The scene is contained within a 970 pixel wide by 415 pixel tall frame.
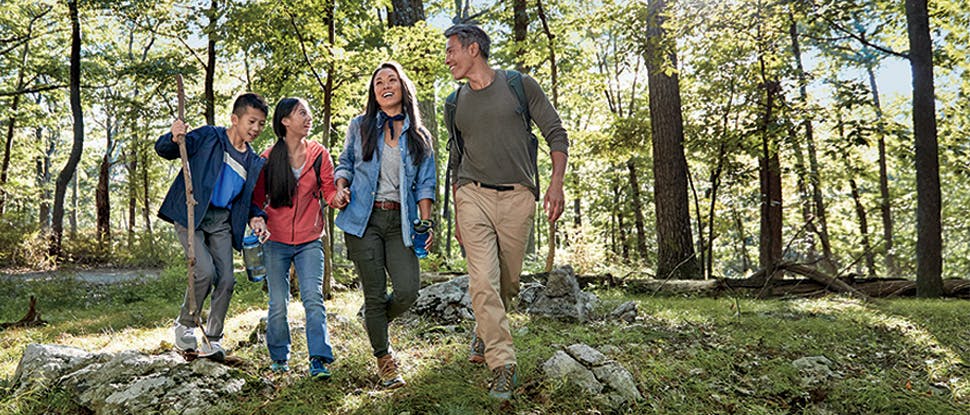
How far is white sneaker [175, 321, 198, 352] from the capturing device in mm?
3752

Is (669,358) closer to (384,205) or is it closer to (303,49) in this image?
(384,205)

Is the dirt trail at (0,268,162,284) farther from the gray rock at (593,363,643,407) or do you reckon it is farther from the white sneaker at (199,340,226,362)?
the gray rock at (593,363,643,407)

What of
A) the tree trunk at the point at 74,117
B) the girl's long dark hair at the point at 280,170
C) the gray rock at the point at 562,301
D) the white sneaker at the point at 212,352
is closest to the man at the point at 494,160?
the girl's long dark hair at the point at 280,170

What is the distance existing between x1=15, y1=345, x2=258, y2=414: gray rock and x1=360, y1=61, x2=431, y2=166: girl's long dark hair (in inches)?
65.9

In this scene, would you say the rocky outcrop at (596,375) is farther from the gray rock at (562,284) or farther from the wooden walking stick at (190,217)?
the wooden walking stick at (190,217)

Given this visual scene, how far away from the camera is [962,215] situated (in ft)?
A: 55.9

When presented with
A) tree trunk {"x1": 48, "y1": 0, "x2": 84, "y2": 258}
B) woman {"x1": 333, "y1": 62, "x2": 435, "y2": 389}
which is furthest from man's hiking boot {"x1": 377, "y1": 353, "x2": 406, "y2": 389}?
tree trunk {"x1": 48, "y1": 0, "x2": 84, "y2": 258}

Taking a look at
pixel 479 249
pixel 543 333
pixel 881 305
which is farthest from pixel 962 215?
pixel 479 249

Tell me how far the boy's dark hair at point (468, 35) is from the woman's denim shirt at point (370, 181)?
2.10ft

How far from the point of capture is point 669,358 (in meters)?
4.23

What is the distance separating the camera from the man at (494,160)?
11.4ft

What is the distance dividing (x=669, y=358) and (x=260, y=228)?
318 centimetres

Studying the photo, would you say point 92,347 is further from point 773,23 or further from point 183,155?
point 773,23

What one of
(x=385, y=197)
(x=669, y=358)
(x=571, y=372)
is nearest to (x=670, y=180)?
(x=669, y=358)
